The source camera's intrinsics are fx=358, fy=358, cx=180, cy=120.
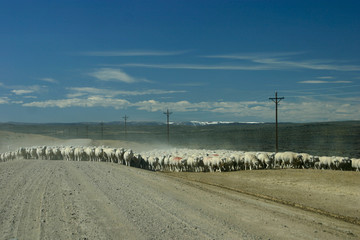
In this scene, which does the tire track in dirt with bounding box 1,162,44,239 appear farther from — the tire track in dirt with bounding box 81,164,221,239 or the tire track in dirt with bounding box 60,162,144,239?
the tire track in dirt with bounding box 81,164,221,239

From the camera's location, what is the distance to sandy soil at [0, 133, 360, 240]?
9.60 meters

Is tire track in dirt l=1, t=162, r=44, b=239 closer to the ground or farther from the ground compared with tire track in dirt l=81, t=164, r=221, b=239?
farther from the ground

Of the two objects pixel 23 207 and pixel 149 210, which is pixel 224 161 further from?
pixel 23 207

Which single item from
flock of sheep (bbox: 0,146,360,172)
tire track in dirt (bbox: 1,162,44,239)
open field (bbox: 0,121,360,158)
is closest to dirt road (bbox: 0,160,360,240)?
tire track in dirt (bbox: 1,162,44,239)

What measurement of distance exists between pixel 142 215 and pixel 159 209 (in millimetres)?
1010

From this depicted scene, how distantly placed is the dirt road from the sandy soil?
3cm

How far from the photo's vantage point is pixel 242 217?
37.5ft

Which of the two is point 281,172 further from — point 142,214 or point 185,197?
point 142,214

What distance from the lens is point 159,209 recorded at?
11984 mm

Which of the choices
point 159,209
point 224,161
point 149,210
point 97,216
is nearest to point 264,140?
point 224,161

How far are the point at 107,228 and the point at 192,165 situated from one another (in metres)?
18.8

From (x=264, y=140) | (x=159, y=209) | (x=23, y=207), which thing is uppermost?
(x=23, y=207)

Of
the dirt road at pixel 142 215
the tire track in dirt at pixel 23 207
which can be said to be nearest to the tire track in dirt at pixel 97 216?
the dirt road at pixel 142 215

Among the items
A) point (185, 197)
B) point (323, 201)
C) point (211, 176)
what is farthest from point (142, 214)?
point (211, 176)
